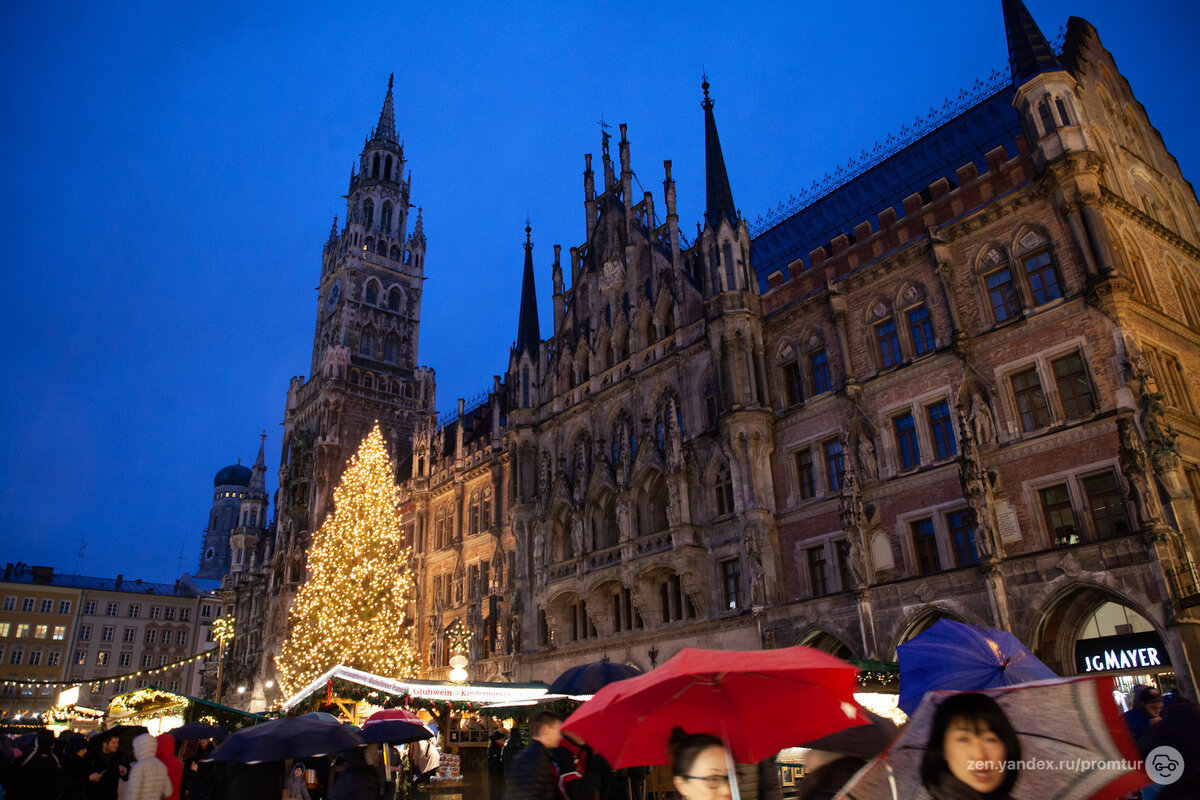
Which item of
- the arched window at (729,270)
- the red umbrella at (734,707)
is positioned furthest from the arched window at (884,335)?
the red umbrella at (734,707)

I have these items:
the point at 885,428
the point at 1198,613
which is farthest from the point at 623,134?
the point at 1198,613

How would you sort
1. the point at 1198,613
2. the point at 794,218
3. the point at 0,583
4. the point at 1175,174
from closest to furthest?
the point at 1198,613 < the point at 1175,174 < the point at 794,218 < the point at 0,583

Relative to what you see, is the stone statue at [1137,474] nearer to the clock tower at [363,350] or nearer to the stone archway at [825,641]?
the stone archway at [825,641]

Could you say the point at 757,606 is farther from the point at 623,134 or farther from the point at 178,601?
the point at 178,601

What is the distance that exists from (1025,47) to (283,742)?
2558 centimetres

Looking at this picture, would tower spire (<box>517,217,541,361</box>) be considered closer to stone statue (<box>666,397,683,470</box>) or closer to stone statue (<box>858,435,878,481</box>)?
stone statue (<box>666,397,683,470</box>)

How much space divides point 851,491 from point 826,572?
9.60ft

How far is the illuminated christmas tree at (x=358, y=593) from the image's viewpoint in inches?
Answer: 1410

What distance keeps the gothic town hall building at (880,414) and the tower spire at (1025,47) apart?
10 centimetres

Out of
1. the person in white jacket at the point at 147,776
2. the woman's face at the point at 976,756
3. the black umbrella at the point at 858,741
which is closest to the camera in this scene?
the woman's face at the point at 976,756

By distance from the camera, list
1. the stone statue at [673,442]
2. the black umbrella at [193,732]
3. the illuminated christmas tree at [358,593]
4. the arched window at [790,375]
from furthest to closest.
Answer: the illuminated christmas tree at [358,593] < the stone statue at [673,442] < the arched window at [790,375] < the black umbrella at [193,732]

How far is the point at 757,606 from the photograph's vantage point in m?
24.4

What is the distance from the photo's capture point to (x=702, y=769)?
4629 mm

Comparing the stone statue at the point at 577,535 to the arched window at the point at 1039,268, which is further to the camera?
the stone statue at the point at 577,535
